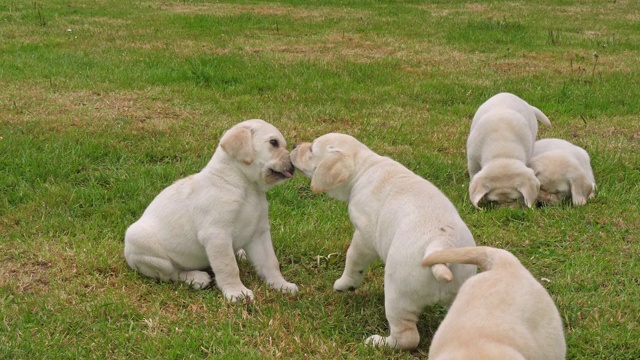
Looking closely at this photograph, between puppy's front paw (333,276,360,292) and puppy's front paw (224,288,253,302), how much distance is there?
1.59ft

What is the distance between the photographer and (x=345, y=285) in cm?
433

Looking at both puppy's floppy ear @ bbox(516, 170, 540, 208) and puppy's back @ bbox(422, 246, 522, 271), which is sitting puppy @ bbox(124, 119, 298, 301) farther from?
puppy's floppy ear @ bbox(516, 170, 540, 208)

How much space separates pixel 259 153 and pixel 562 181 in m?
2.67

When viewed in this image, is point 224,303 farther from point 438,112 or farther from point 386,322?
point 438,112

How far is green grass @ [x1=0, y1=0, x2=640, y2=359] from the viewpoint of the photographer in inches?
159

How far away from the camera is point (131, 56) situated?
1105 cm

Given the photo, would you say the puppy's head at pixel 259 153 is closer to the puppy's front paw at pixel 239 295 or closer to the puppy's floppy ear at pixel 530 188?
the puppy's front paw at pixel 239 295

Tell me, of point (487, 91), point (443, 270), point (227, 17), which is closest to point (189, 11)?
point (227, 17)

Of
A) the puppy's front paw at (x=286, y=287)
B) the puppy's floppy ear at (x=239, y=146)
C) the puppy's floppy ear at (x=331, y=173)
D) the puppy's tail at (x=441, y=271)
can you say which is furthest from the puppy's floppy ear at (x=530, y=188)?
the puppy's tail at (x=441, y=271)

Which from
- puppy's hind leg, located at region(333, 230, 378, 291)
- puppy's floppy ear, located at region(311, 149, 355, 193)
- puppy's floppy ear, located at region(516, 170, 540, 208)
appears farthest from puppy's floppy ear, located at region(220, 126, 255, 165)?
puppy's floppy ear, located at region(516, 170, 540, 208)

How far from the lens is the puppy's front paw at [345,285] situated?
14.1 ft

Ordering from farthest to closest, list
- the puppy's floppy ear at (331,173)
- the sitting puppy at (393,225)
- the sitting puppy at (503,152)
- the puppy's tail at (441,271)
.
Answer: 1. the sitting puppy at (503,152)
2. the puppy's floppy ear at (331,173)
3. the sitting puppy at (393,225)
4. the puppy's tail at (441,271)

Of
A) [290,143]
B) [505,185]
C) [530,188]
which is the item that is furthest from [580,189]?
[290,143]

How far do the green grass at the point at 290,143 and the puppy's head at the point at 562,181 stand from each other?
0.14 m
